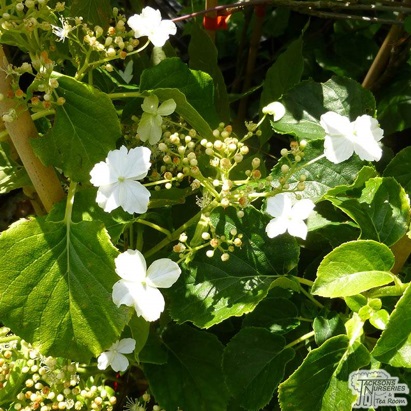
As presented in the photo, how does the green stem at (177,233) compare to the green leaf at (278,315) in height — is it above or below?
above

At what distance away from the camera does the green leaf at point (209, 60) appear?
3.41 feet

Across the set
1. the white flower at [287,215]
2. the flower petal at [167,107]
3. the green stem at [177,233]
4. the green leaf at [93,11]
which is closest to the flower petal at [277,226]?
the white flower at [287,215]

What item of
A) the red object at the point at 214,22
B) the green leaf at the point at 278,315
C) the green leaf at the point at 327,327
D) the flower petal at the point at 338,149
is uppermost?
the red object at the point at 214,22

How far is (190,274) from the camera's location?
2.64ft

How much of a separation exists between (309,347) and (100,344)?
0.98 feet

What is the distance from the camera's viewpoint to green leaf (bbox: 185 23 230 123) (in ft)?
3.41

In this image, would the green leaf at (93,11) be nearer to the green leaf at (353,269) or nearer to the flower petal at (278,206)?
the flower petal at (278,206)

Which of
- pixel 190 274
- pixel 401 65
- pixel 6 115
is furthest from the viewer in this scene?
pixel 401 65

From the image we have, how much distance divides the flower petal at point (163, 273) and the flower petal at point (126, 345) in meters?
0.15

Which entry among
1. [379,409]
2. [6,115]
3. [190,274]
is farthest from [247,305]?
[6,115]

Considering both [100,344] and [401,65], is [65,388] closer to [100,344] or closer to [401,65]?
[100,344]

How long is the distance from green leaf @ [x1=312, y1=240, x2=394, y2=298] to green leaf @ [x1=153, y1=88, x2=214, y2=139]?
0.25m

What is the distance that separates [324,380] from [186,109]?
398 mm

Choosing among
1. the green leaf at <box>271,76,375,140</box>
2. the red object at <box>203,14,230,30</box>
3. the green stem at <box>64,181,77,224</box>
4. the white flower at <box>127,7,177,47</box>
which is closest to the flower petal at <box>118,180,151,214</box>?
the green stem at <box>64,181,77,224</box>
